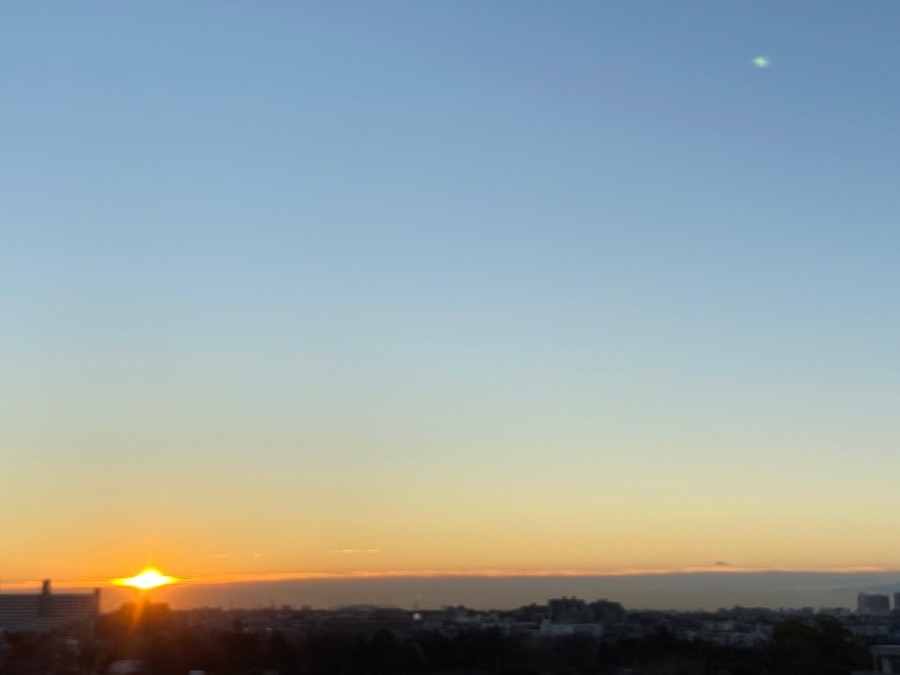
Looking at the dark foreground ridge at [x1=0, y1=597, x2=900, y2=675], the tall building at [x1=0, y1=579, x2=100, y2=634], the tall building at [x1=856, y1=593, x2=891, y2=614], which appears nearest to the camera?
the dark foreground ridge at [x1=0, y1=597, x2=900, y2=675]

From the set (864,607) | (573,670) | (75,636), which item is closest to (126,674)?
(573,670)

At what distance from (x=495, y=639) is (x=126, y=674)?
17694 millimetres

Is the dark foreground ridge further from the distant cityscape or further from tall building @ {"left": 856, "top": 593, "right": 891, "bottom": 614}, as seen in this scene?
tall building @ {"left": 856, "top": 593, "right": 891, "bottom": 614}

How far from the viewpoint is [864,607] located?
167000 mm

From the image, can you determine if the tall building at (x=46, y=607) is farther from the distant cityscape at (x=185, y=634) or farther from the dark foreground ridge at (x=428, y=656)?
the dark foreground ridge at (x=428, y=656)

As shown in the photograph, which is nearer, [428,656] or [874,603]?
[428,656]

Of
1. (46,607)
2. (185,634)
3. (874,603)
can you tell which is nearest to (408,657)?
(185,634)

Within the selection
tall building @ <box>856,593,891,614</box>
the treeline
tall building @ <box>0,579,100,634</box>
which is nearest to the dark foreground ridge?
the treeline

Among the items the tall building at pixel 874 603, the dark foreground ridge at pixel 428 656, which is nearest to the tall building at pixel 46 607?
the dark foreground ridge at pixel 428 656

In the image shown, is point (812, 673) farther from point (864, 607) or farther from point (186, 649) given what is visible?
point (864, 607)

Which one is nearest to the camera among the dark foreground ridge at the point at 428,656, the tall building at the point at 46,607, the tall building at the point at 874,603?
the dark foreground ridge at the point at 428,656

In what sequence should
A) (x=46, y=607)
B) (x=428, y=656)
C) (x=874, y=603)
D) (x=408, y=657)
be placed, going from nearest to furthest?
(x=408, y=657)
(x=428, y=656)
(x=46, y=607)
(x=874, y=603)

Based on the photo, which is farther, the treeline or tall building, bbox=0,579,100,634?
tall building, bbox=0,579,100,634

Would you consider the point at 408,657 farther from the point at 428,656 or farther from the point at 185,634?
the point at 185,634
